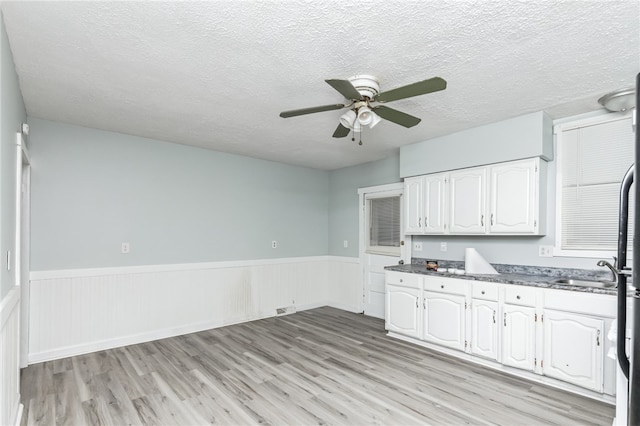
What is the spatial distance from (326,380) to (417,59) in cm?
272

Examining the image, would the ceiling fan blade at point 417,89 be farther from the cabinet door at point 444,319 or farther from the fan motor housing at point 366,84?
the cabinet door at point 444,319

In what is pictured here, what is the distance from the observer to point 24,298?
3.29 m

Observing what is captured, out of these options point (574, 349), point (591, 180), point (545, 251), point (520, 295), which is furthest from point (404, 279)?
point (591, 180)

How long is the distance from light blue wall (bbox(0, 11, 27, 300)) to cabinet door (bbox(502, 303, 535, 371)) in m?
3.84

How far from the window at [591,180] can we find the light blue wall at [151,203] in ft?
12.1

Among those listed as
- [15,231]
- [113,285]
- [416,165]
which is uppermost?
[416,165]

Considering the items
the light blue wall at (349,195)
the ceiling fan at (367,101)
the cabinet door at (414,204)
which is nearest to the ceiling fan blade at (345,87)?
the ceiling fan at (367,101)

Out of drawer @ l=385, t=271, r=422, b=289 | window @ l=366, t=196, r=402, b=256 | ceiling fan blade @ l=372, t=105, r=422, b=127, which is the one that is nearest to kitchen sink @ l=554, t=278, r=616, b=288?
drawer @ l=385, t=271, r=422, b=289

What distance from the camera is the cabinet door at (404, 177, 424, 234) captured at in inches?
168

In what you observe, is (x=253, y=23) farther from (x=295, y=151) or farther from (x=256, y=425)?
(x=295, y=151)

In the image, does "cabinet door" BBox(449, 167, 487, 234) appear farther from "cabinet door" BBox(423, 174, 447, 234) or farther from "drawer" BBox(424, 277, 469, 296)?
A: "drawer" BBox(424, 277, 469, 296)

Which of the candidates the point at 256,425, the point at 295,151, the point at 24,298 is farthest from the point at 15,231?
the point at 295,151

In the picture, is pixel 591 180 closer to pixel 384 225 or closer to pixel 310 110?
pixel 384 225

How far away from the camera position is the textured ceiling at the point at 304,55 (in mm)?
1778
